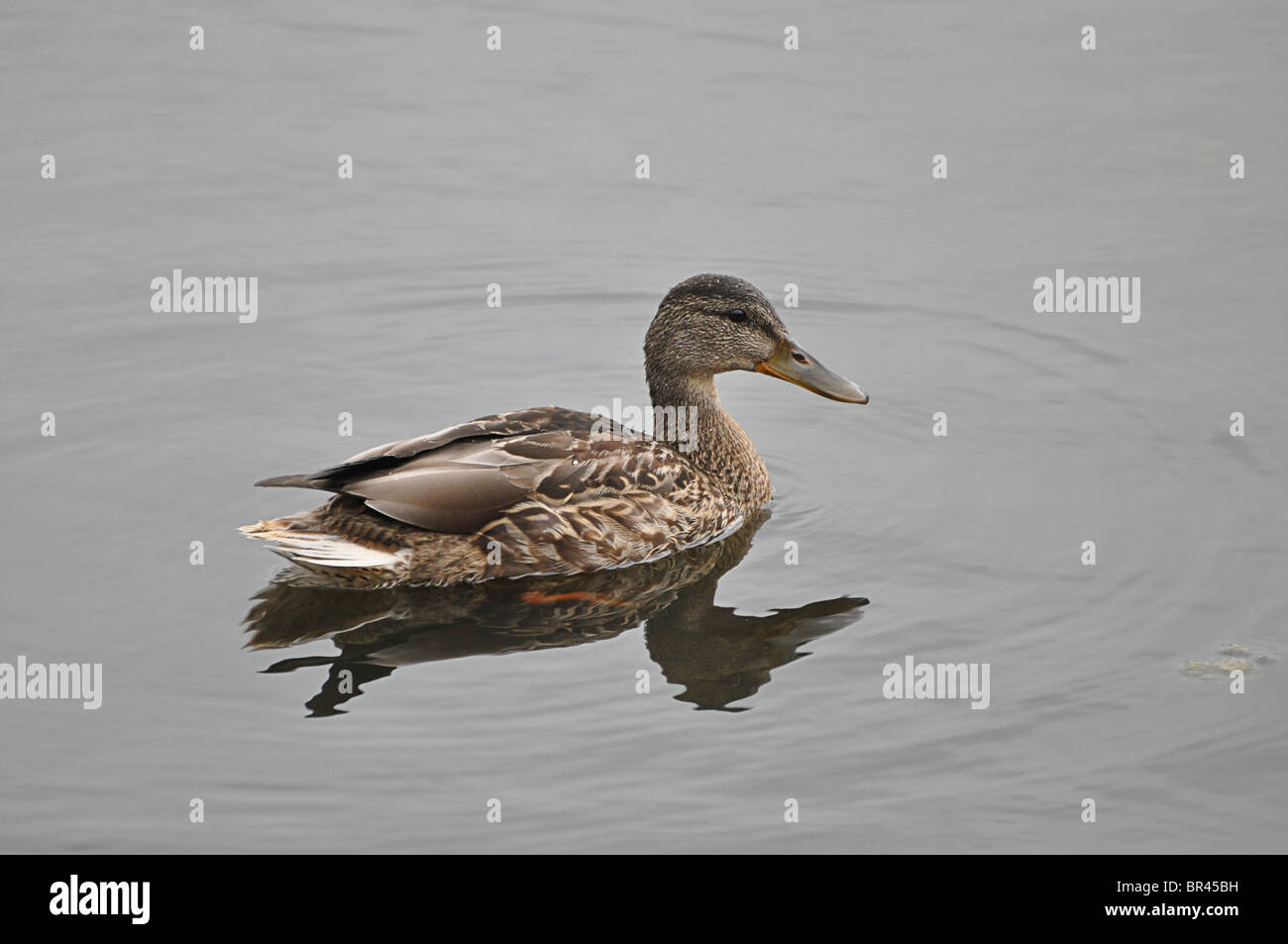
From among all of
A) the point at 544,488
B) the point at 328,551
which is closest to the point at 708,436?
the point at 544,488

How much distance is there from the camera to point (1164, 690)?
27.2ft

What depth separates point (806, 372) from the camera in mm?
10617

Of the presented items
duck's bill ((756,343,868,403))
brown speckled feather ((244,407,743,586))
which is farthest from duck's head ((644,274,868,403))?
brown speckled feather ((244,407,743,586))

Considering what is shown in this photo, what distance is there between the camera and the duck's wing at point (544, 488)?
912 centimetres

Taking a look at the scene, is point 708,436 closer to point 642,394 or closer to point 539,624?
point 642,394

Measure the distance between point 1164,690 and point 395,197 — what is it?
791 centimetres

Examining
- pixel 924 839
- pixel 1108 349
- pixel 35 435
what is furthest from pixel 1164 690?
pixel 35 435

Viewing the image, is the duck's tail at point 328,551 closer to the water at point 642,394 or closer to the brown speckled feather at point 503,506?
the brown speckled feather at point 503,506

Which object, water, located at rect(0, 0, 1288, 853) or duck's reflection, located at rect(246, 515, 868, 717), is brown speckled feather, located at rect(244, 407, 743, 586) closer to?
duck's reflection, located at rect(246, 515, 868, 717)

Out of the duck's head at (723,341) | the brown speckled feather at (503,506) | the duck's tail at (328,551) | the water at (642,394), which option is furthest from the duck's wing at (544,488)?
the duck's head at (723,341)

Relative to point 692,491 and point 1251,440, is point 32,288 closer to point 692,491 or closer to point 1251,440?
point 692,491

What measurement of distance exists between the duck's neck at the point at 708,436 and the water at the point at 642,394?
1.27ft

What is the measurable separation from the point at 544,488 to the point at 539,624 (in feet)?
2.88

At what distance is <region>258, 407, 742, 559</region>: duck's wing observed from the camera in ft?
29.9
